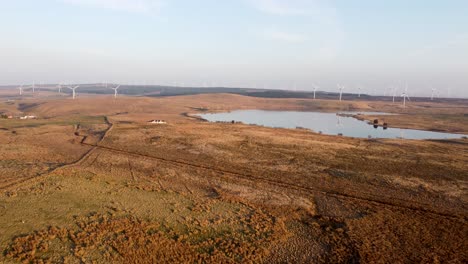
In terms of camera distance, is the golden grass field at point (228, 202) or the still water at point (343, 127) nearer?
the golden grass field at point (228, 202)

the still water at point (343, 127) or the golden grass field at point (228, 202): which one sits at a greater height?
the still water at point (343, 127)

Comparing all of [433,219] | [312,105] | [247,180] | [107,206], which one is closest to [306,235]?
[433,219]

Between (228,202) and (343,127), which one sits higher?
(343,127)

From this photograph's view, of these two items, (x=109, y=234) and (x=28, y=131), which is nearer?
(x=109, y=234)

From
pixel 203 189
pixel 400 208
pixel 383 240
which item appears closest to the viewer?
pixel 383 240

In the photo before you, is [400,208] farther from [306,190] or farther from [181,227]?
[181,227]

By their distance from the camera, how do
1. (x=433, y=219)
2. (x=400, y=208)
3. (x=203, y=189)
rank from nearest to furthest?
(x=433, y=219)
(x=400, y=208)
(x=203, y=189)

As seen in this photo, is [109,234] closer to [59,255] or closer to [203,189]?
[59,255]
